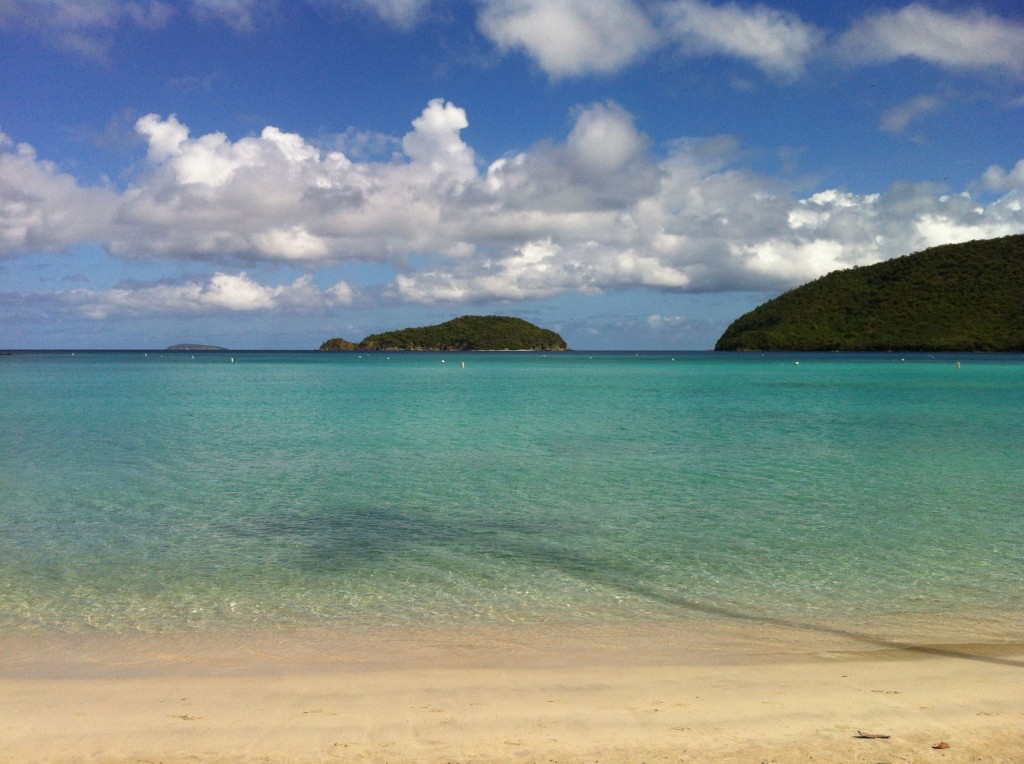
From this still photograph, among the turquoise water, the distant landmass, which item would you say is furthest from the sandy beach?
the distant landmass

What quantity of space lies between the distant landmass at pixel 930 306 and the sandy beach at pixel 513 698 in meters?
173

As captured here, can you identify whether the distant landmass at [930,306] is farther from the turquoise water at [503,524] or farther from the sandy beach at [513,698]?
the sandy beach at [513,698]

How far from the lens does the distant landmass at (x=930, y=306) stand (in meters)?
158

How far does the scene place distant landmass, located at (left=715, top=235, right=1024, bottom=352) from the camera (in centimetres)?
15750

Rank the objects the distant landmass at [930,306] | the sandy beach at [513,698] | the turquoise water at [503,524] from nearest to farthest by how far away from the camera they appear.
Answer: the sandy beach at [513,698], the turquoise water at [503,524], the distant landmass at [930,306]

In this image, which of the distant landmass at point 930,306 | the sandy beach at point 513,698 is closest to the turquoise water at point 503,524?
the sandy beach at point 513,698

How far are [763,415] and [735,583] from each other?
91.7ft

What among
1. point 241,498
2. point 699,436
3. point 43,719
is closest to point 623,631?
point 43,719

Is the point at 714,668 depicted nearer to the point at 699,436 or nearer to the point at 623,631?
the point at 623,631

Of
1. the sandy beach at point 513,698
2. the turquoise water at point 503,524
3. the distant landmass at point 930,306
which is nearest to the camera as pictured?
the sandy beach at point 513,698

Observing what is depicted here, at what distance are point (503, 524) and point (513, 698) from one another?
25.4 ft

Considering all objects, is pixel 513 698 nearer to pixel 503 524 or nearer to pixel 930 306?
pixel 503 524

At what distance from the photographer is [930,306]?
565ft

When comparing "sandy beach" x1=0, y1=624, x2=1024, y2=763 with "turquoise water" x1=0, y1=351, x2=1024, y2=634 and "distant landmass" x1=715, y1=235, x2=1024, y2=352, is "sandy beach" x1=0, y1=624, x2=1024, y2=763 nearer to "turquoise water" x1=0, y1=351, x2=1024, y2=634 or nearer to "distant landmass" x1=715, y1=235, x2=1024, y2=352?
"turquoise water" x1=0, y1=351, x2=1024, y2=634
